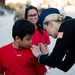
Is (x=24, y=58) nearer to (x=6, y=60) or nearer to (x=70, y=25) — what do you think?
(x=6, y=60)

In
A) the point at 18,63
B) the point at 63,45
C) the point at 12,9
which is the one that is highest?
the point at 63,45

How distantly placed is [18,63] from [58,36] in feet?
1.17

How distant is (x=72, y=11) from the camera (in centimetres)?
412

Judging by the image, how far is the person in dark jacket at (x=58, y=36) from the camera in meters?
1.64

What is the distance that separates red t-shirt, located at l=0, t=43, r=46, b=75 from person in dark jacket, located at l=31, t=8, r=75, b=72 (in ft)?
0.20

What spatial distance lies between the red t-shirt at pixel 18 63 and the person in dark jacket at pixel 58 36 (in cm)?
6

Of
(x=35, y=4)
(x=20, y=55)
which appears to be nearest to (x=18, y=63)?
(x=20, y=55)

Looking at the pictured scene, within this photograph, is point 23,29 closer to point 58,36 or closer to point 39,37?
point 58,36

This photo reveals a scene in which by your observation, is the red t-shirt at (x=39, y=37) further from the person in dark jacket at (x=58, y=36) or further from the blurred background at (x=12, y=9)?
the blurred background at (x=12, y=9)

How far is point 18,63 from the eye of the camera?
183 centimetres

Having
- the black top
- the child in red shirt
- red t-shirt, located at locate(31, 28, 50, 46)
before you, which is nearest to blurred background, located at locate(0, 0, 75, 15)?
red t-shirt, located at locate(31, 28, 50, 46)

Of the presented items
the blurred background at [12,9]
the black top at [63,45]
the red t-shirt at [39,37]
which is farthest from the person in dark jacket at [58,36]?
the blurred background at [12,9]

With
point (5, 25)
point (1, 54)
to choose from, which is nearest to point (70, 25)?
point (1, 54)

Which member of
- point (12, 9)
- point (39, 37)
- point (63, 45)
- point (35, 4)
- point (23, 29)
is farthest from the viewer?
point (35, 4)
